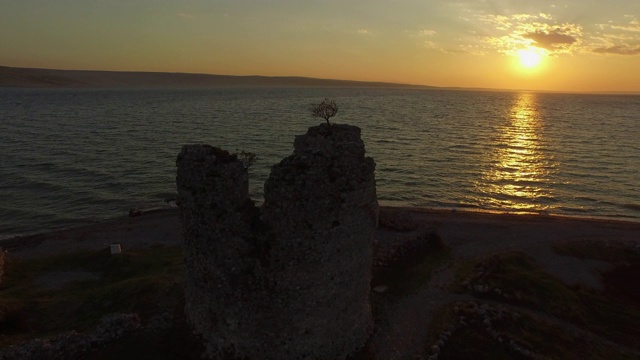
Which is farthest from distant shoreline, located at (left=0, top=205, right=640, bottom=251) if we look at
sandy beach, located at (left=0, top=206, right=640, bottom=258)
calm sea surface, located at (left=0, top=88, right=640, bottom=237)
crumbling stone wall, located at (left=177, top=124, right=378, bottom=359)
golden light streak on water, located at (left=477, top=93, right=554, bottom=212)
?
crumbling stone wall, located at (left=177, top=124, right=378, bottom=359)

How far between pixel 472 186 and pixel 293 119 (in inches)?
2853

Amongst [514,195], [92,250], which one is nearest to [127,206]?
[92,250]

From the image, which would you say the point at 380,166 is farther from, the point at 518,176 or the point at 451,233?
the point at 451,233

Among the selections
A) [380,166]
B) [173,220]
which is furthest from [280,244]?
[380,166]

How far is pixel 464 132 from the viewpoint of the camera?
10250cm

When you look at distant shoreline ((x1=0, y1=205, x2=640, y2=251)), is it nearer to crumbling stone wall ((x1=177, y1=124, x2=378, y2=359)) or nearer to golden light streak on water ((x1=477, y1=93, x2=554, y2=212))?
golden light streak on water ((x1=477, y1=93, x2=554, y2=212))

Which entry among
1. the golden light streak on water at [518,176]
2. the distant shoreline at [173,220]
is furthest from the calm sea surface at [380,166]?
the distant shoreline at [173,220]

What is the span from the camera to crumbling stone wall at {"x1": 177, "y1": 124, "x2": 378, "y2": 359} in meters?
14.6

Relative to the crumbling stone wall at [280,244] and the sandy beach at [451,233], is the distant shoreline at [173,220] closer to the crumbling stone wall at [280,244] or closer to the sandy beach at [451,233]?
the sandy beach at [451,233]

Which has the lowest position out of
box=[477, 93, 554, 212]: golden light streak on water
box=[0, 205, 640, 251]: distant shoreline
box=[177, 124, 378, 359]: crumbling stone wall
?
box=[0, 205, 640, 251]: distant shoreline

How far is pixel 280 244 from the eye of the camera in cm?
1466

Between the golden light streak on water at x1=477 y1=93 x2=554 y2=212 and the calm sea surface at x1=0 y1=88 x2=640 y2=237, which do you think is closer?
the calm sea surface at x1=0 y1=88 x2=640 y2=237

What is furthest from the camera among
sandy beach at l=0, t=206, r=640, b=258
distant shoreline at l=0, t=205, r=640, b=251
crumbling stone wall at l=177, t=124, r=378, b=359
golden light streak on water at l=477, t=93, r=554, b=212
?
golden light streak on water at l=477, t=93, r=554, b=212

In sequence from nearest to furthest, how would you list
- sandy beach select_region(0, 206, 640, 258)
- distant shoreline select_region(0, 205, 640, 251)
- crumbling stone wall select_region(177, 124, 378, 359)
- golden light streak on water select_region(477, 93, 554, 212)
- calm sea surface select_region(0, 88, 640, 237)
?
crumbling stone wall select_region(177, 124, 378, 359) → sandy beach select_region(0, 206, 640, 258) → distant shoreline select_region(0, 205, 640, 251) → calm sea surface select_region(0, 88, 640, 237) → golden light streak on water select_region(477, 93, 554, 212)
